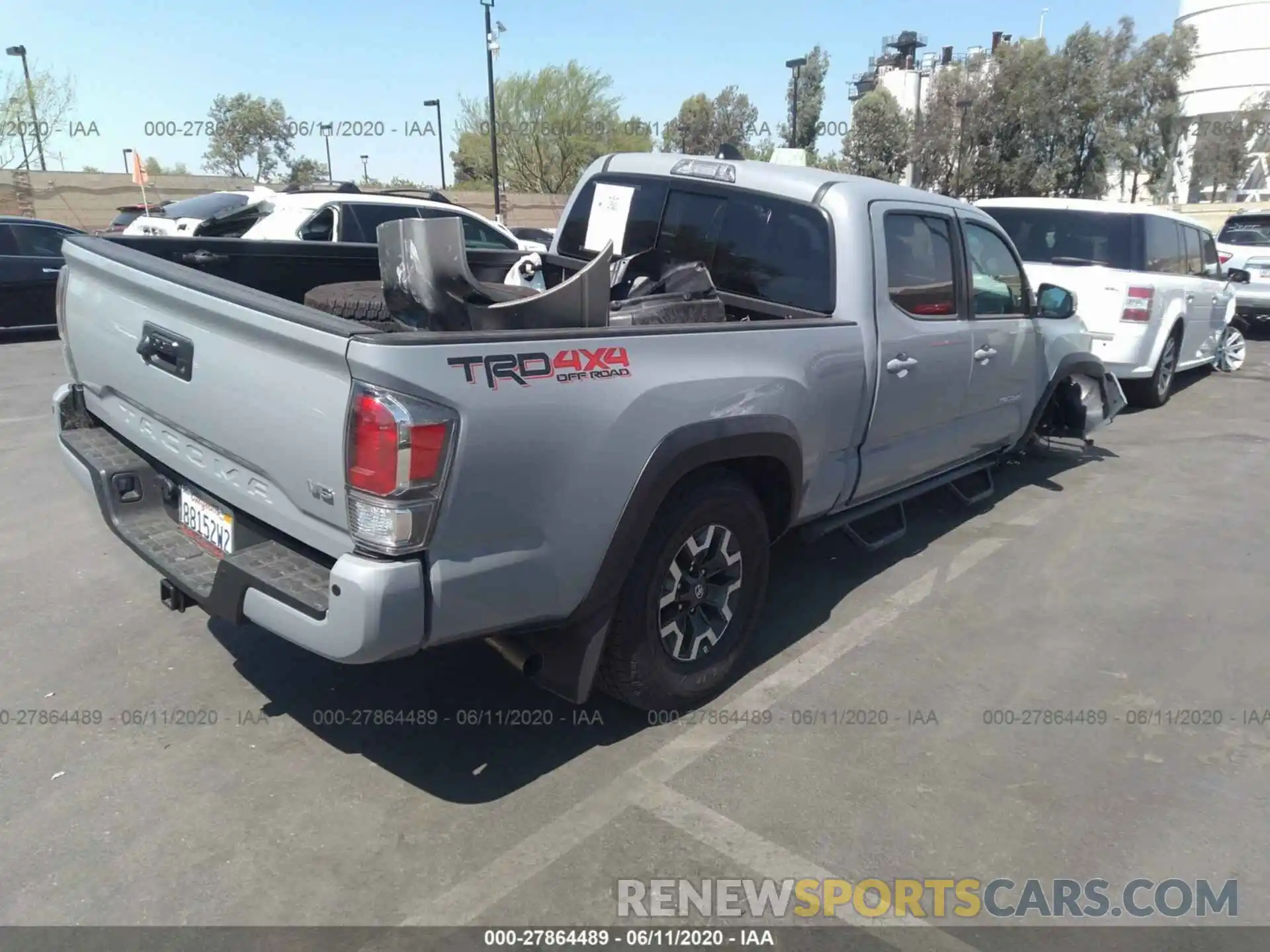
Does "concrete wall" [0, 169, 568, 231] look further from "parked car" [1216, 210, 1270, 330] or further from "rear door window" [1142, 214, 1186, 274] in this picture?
"rear door window" [1142, 214, 1186, 274]

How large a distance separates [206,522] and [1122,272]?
8112 mm

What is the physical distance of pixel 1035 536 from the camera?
18.5 ft

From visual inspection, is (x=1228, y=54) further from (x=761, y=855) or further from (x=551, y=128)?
(x=761, y=855)

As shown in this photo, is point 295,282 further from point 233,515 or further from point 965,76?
point 965,76

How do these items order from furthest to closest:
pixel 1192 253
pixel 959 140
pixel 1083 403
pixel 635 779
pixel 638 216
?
1. pixel 959 140
2. pixel 1192 253
3. pixel 1083 403
4. pixel 638 216
5. pixel 635 779

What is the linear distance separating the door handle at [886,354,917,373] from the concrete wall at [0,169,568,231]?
Result: 99.4 ft

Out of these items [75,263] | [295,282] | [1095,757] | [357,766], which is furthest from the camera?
[295,282]

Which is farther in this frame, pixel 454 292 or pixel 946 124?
pixel 946 124

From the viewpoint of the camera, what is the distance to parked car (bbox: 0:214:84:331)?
35.9 ft

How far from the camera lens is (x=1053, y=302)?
220 inches

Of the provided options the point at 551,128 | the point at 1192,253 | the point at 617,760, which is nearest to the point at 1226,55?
the point at 551,128

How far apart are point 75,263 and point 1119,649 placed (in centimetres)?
468

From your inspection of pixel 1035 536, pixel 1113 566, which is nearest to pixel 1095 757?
pixel 1113 566

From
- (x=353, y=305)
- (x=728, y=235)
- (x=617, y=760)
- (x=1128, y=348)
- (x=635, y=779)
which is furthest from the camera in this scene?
(x=1128, y=348)
